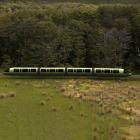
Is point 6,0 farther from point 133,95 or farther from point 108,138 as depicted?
point 108,138

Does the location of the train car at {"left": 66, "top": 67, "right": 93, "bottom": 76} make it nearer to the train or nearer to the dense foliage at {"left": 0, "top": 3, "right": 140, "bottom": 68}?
the train

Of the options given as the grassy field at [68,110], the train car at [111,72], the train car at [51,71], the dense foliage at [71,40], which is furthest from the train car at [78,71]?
the dense foliage at [71,40]

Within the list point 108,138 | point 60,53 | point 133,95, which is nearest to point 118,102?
point 133,95

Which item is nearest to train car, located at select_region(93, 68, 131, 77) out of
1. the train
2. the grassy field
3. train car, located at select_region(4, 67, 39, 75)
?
the train

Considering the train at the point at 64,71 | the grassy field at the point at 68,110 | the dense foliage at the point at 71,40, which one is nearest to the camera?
the grassy field at the point at 68,110

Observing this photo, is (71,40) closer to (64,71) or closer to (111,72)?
(64,71)

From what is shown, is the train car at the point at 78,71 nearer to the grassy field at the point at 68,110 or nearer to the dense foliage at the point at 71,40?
the grassy field at the point at 68,110

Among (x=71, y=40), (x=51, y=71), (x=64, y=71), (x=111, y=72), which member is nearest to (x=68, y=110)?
(x=64, y=71)
